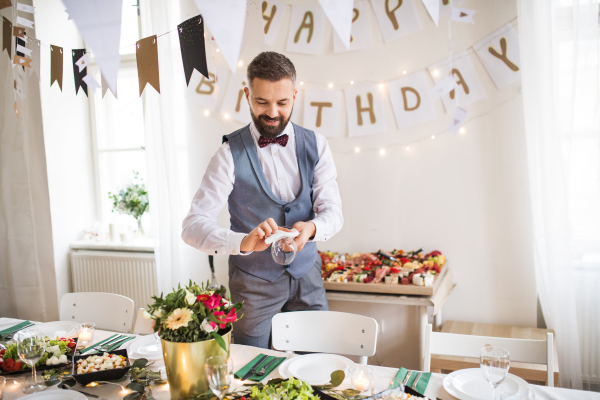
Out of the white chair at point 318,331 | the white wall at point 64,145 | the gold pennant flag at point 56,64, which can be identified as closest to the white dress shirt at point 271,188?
the white chair at point 318,331

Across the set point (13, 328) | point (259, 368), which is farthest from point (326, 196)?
point (13, 328)

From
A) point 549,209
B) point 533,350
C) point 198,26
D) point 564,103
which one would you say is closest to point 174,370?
point 533,350

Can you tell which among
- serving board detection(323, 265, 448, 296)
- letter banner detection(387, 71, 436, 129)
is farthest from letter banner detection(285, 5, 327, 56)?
serving board detection(323, 265, 448, 296)

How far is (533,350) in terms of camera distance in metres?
1.55

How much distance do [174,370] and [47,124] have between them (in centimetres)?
289

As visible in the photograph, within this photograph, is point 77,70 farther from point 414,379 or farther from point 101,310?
point 414,379

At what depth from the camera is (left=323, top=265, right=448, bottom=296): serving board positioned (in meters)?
2.22

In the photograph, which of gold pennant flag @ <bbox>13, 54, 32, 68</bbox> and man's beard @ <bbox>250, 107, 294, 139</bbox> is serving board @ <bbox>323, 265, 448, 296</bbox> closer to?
man's beard @ <bbox>250, 107, 294, 139</bbox>

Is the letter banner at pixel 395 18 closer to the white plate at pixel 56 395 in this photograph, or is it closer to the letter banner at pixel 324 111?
the letter banner at pixel 324 111

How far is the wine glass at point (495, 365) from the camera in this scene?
3.57ft

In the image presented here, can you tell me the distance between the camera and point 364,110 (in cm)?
281

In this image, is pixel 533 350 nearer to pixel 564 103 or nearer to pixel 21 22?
pixel 564 103

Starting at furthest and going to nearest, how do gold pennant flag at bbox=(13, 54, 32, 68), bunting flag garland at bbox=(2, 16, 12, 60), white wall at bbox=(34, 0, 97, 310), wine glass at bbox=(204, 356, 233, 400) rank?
white wall at bbox=(34, 0, 97, 310) < bunting flag garland at bbox=(2, 16, 12, 60) < gold pennant flag at bbox=(13, 54, 32, 68) < wine glass at bbox=(204, 356, 233, 400)

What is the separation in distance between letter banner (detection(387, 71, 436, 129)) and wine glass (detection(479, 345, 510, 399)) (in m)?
1.82
